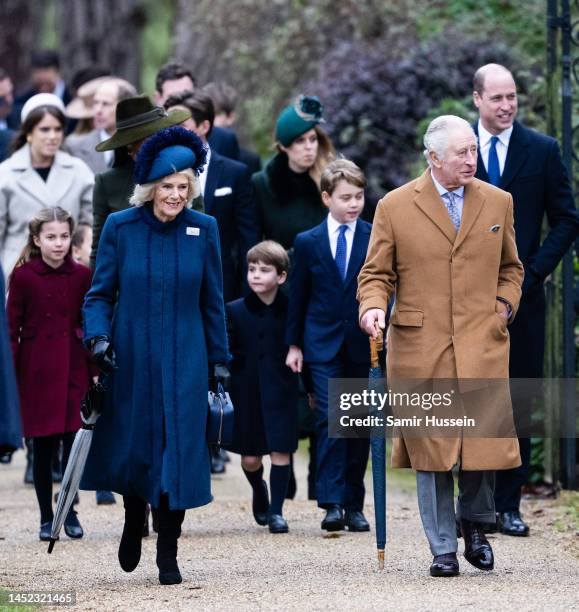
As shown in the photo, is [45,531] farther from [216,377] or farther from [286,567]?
[216,377]

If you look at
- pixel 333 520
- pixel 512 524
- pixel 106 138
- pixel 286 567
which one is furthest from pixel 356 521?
pixel 106 138

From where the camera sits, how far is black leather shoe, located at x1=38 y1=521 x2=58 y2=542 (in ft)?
28.9

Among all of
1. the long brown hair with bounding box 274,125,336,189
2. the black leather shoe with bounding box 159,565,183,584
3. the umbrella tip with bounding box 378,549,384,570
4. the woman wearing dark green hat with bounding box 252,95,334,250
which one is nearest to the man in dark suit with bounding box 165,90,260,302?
the woman wearing dark green hat with bounding box 252,95,334,250

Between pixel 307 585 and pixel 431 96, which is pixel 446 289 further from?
pixel 431 96

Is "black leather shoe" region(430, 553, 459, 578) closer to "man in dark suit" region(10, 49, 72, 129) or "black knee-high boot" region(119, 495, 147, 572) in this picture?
"black knee-high boot" region(119, 495, 147, 572)

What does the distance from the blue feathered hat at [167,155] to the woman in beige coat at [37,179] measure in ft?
11.0

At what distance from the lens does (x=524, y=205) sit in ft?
29.3

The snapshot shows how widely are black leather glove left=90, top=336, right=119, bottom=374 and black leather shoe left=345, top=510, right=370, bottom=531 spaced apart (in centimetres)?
214

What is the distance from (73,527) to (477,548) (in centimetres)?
232

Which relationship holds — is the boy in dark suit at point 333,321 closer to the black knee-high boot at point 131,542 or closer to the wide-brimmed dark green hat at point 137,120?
the wide-brimmed dark green hat at point 137,120

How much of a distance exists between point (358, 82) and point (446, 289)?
7321 mm

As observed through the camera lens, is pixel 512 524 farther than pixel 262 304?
No

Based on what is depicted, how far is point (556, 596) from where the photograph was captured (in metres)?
7.00

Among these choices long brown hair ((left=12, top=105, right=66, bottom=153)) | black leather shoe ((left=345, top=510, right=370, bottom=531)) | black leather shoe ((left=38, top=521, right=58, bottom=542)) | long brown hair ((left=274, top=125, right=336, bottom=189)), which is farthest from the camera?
long brown hair ((left=12, top=105, right=66, bottom=153))
